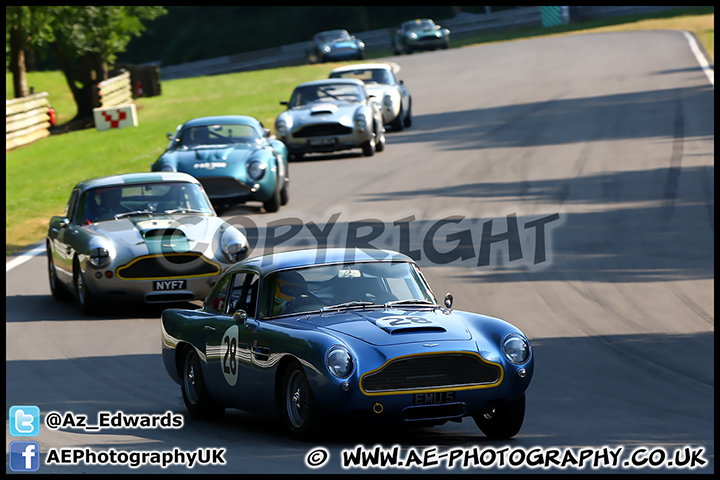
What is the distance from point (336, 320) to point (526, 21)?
2405 inches

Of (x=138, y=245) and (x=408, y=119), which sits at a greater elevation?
(x=138, y=245)

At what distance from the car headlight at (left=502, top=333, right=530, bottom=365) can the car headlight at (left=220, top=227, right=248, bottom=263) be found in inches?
223

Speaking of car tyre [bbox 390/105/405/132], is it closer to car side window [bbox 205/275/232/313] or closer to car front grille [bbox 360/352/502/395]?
car side window [bbox 205/275/232/313]

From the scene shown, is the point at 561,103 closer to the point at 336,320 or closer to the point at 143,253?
the point at 143,253

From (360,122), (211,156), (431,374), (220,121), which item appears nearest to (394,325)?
(431,374)

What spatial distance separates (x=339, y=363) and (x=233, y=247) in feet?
19.1

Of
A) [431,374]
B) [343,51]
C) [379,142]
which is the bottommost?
[343,51]

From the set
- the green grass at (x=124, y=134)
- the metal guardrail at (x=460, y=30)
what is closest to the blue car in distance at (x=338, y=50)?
the green grass at (x=124, y=134)

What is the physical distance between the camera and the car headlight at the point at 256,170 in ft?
59.6

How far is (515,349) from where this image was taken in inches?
295

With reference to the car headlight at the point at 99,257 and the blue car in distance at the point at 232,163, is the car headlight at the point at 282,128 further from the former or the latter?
the car headlight at the point at 99,257

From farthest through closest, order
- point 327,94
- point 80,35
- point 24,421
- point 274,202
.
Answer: point 80,35
point 327,94
point 274,202
point 24,421

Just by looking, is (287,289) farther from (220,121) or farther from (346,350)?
(220,121)

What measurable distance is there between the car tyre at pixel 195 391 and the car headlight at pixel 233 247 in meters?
3.75
